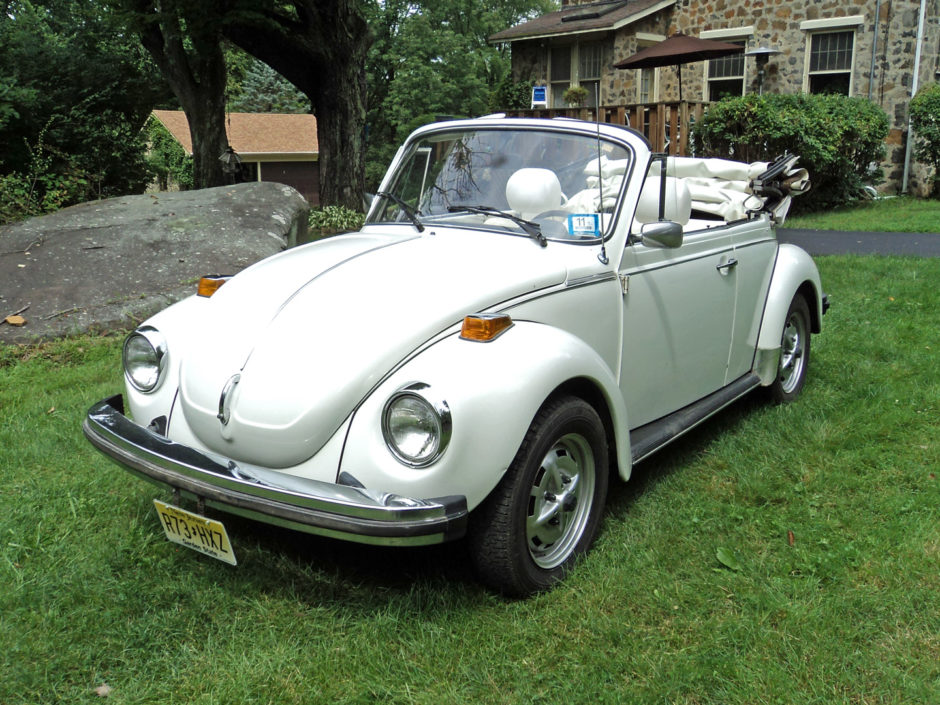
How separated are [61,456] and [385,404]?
8.22ft

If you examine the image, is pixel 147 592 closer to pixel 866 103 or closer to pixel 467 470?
pixel 467 470

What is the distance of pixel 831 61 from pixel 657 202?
1573cm

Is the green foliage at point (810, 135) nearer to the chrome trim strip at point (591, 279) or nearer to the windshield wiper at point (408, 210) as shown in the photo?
the windshield wiper at point (408, 210)

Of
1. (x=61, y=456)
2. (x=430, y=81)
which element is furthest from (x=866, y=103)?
(x=430, y=81)

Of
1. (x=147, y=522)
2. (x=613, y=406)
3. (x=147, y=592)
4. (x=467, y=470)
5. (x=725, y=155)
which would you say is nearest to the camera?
(x=467, y=470)

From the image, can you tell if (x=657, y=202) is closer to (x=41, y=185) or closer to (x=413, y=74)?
(x=41, y=185)

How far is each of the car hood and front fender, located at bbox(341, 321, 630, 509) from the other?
91mm

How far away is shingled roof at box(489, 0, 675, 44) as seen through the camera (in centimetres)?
2053

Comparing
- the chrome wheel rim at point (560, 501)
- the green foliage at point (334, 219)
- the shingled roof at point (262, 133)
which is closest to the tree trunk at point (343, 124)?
the green foliage at point (334, 219)

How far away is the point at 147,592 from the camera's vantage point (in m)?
3.16

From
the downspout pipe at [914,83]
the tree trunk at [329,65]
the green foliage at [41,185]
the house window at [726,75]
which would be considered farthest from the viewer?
the house window at [726,75]

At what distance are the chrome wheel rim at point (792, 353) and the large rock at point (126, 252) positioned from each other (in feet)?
16.5

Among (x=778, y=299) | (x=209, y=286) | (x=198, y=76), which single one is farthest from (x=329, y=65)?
(x=209, y=286)

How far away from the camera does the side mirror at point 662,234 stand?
3740 mm
